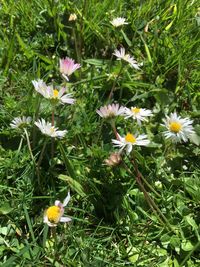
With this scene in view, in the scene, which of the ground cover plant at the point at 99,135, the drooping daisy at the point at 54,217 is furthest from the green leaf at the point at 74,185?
the drooping daisy at the point at 54,217

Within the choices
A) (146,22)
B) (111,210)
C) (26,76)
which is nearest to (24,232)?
(111,210)

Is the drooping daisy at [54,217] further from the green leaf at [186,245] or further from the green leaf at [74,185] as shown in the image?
the green leaf at [186,245]

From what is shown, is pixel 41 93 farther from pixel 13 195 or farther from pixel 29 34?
pixel 29 34

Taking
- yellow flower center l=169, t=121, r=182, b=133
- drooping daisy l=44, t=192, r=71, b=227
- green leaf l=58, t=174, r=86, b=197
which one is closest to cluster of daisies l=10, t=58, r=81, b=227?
drooping daisy l=44, t=192, r=71, b=227

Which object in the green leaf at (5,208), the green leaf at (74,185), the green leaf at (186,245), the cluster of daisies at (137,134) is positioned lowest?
the green leaf at (186,245)

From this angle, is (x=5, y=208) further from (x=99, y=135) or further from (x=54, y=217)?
(x=99, y=135)

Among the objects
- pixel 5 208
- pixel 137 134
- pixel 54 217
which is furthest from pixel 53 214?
pixel 137 134

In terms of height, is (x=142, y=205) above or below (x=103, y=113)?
below

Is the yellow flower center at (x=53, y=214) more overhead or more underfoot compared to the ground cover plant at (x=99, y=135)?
more underfoot
